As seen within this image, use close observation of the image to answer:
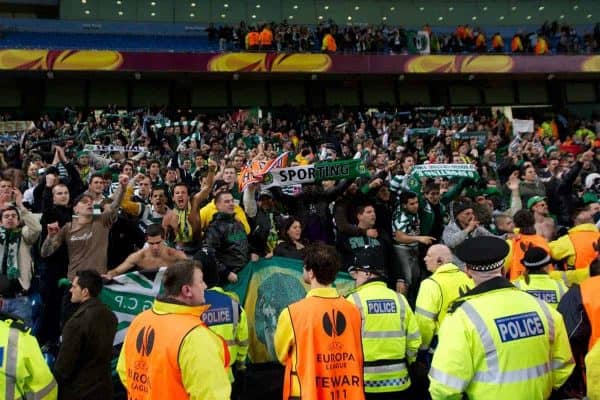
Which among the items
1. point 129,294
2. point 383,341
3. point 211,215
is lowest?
point 383,341

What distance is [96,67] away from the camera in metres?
21.1

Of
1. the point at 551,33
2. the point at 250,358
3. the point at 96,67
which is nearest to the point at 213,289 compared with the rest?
the point at 250,358

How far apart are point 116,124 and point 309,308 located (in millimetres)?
14641

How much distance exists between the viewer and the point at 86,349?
4.02 meters

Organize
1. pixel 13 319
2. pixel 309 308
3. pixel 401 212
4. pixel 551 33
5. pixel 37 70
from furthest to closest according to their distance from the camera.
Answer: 1. pixel 551 33
2. pixel 37 70
3. pixel 401 212
4. pixel 309 308
5. pixel 13 319

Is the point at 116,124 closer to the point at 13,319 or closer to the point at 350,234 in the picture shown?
the point at 350,234

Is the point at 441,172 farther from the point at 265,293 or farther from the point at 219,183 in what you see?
the point at 265,293

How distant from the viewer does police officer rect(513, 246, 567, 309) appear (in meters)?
4.27

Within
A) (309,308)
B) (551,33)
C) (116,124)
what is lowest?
(309,308)

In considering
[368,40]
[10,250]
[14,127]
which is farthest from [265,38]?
[10,250]

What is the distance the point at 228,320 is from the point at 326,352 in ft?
4.92

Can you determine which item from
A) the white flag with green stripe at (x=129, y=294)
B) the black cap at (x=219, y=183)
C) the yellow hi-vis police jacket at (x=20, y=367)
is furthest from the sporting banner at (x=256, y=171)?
the yellow hi-vis police jacket at (x=20, y=367)

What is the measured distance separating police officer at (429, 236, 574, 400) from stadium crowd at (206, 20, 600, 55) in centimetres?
2148

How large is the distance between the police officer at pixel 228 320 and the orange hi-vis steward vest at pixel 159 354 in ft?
5.45
